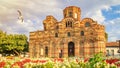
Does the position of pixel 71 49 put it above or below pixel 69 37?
below

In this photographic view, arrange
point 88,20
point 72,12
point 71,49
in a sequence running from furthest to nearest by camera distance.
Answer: point 72,12 → point 71,49 → point 88,20

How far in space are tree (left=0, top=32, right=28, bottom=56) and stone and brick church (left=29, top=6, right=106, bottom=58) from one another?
14.4 ft

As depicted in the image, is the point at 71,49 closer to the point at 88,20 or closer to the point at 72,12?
the point at 88,20

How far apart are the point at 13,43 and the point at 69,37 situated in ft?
49.2

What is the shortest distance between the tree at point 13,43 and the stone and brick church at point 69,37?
4380 mm

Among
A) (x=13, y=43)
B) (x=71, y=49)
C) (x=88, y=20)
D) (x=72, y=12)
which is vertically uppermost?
(x=72, y=12)

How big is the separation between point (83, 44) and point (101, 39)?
3880mm

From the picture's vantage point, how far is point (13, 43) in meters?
61.2

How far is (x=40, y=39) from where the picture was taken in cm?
5841

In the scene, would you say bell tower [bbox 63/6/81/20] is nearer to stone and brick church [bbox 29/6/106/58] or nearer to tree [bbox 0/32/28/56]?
stone and brick church [bbox 29/6/106/58]

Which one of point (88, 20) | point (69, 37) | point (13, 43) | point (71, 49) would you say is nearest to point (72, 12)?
point (88, 20)

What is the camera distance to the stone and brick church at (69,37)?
51.5 m

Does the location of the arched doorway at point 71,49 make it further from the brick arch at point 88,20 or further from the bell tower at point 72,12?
the bell tower at point 72,12

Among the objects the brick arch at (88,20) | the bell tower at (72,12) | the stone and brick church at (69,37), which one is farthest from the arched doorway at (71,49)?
the bell tower at (72,12)
